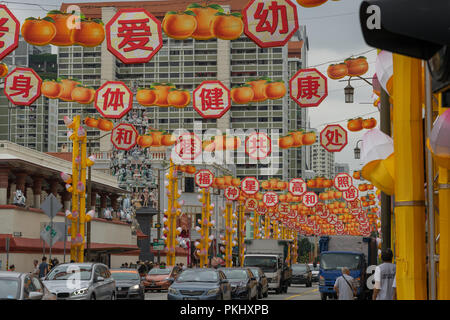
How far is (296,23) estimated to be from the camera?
19656 mm

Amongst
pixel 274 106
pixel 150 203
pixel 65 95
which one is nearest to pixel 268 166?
pixel 274 106

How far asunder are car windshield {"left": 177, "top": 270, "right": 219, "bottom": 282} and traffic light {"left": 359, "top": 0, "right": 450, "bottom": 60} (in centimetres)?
2183

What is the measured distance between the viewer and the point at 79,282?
22328mm

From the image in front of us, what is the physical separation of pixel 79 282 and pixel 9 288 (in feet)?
23.1

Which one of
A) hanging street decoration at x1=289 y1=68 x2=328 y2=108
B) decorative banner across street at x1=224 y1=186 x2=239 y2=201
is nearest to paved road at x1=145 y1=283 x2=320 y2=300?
hanging street decoration at x1=289 y1=68 x2=328 y2=108

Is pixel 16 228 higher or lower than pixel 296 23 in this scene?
lower

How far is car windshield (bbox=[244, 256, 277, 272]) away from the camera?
4353 cm

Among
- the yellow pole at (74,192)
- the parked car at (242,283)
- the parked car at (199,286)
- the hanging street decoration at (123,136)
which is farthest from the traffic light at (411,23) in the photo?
the yellow pole at (74,192)

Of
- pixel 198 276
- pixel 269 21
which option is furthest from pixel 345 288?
pixel 198 276

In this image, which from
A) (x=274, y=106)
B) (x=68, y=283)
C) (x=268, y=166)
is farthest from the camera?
(x=268, y=166)

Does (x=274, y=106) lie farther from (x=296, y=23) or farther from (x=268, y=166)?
(x=296, y=23)

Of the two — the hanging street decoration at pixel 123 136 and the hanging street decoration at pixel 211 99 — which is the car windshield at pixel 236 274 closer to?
the hanging street decoration at pixel 123 136
